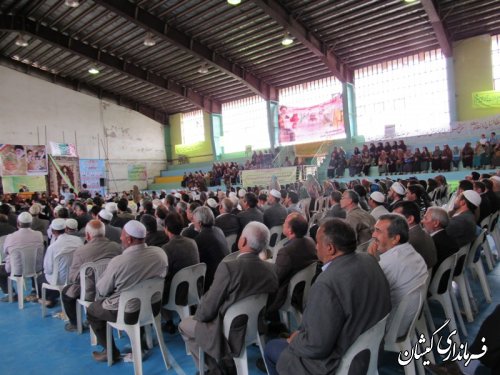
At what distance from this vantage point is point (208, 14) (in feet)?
45.6

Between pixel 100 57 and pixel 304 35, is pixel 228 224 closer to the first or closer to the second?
pixel 304 35

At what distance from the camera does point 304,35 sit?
14086 millimetres

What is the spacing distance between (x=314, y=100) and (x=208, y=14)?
736 centimetres

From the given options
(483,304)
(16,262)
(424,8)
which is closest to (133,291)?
(16,262)

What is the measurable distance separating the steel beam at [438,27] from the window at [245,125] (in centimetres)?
945

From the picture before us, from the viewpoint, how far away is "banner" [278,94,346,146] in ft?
57.1

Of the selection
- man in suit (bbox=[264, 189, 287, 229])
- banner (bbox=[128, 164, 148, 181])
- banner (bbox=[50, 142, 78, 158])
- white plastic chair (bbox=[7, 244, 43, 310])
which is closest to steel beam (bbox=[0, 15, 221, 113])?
banner (bbox=[50, 142, 78, 158])

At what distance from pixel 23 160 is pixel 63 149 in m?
2.32

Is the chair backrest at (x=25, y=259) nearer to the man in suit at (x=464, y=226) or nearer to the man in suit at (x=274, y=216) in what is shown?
the man in suit at (x=274, y=216)

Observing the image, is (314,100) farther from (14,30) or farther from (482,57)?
(14,30)

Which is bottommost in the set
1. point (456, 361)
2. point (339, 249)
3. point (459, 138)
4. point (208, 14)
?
point (456, 361)

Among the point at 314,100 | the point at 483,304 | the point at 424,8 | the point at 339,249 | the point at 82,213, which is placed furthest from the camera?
the point at 314,100

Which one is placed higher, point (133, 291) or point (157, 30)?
point (157, 30)

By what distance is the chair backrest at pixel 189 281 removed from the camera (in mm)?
3203
